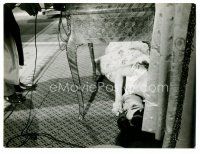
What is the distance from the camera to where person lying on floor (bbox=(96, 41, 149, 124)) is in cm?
119

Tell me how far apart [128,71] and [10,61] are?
74 centimetres

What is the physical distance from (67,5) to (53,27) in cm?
221

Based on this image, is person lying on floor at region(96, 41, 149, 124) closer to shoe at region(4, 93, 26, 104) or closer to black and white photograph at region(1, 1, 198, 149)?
black and white photograph at region(1, 1, 198, 149)

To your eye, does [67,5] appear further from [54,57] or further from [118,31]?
[54,57]

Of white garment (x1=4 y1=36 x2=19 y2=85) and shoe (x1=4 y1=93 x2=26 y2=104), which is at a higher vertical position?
white garment (x1=4 y1=36 x2=19 y2=85)

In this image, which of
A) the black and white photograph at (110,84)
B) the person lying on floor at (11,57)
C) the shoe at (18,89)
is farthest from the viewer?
the shoe at (18,89)

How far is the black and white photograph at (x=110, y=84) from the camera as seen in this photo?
80cm

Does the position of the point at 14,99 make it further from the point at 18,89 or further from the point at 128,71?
the point at 128,71

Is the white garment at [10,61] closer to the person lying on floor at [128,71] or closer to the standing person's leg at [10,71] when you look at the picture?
the standing person's leg at [10,71]

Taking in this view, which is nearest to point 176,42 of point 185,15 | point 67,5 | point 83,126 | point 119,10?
point 185,15

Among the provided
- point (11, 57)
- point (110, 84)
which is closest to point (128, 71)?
point (110, 84)

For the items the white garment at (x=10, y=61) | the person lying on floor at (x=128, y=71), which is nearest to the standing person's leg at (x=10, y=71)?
the white garment at (x=10, y=61)

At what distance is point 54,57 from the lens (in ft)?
7.14

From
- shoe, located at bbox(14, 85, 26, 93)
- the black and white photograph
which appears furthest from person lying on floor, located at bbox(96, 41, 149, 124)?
shoe, located at bbox(14, 85, 26, 93)
